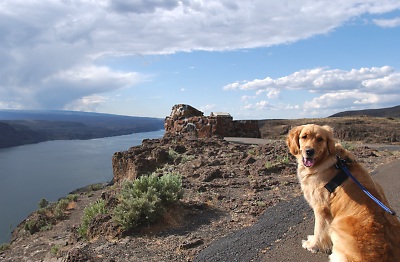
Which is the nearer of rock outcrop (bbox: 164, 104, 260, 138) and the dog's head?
the dog's head

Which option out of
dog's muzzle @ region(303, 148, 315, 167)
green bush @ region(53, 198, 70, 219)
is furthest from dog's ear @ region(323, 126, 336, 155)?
green bush @ region(53, 198, 70, 219)

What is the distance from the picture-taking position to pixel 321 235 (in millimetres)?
4273

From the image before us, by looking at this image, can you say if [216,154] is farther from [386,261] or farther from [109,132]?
[109,132]

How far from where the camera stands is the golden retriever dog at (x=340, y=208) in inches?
127

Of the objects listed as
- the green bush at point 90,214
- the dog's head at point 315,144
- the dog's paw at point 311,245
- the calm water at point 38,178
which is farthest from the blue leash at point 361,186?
the calm water at point 38,178

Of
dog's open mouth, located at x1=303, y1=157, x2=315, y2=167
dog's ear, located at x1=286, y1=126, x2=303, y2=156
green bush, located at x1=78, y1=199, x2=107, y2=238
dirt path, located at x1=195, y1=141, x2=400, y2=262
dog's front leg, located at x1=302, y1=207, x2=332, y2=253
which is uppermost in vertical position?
dog's ear, located at x1=286, y1=126, x2=303, y2=156

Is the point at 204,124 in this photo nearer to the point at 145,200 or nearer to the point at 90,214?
the point at 90,214

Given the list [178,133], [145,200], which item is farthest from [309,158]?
[178,133]

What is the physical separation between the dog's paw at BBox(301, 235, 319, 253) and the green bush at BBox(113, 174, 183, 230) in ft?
9.20

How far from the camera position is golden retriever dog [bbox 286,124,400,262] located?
10.6 ft

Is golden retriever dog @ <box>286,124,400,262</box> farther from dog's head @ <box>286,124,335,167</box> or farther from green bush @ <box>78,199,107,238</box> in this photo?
green bush @ <box>78,199,107,238</box>

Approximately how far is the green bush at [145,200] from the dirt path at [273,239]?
165cm

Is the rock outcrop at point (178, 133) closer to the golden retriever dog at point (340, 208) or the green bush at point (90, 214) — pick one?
the green bush at point (90, 214)

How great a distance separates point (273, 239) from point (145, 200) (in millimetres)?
2551
